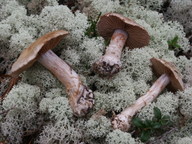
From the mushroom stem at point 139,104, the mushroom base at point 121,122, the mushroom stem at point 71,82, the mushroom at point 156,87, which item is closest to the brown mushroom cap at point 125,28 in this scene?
the mushroom at point 156,87

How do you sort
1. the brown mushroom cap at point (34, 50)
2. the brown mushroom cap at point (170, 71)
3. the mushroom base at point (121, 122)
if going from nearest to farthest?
the brown mushroom cap at point (34, 50), the mushroom base at point (121, 122), the brown mushroom cap at point (170, 71)

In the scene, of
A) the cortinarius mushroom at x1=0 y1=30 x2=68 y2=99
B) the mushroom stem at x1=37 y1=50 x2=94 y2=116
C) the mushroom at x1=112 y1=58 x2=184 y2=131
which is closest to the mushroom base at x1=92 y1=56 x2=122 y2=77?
the mushroom stem at x1=37 y1=50 x2=94 y2=116

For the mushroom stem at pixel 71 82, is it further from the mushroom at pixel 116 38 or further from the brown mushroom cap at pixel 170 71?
the brown mushroom cap at pixel 170 71

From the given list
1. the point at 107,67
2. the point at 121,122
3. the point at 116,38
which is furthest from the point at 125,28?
the point at 121,122

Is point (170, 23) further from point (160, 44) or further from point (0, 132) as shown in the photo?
point (0, 132)

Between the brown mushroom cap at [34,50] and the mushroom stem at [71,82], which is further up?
the brown mushroom cap at [34,50]

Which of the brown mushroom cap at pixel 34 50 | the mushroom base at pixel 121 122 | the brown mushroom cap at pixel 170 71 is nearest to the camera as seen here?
the brown mushroom cap at pixel 34 50

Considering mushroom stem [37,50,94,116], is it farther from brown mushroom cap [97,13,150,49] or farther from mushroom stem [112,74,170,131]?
brown mushroom cap [97,13,150,49]
